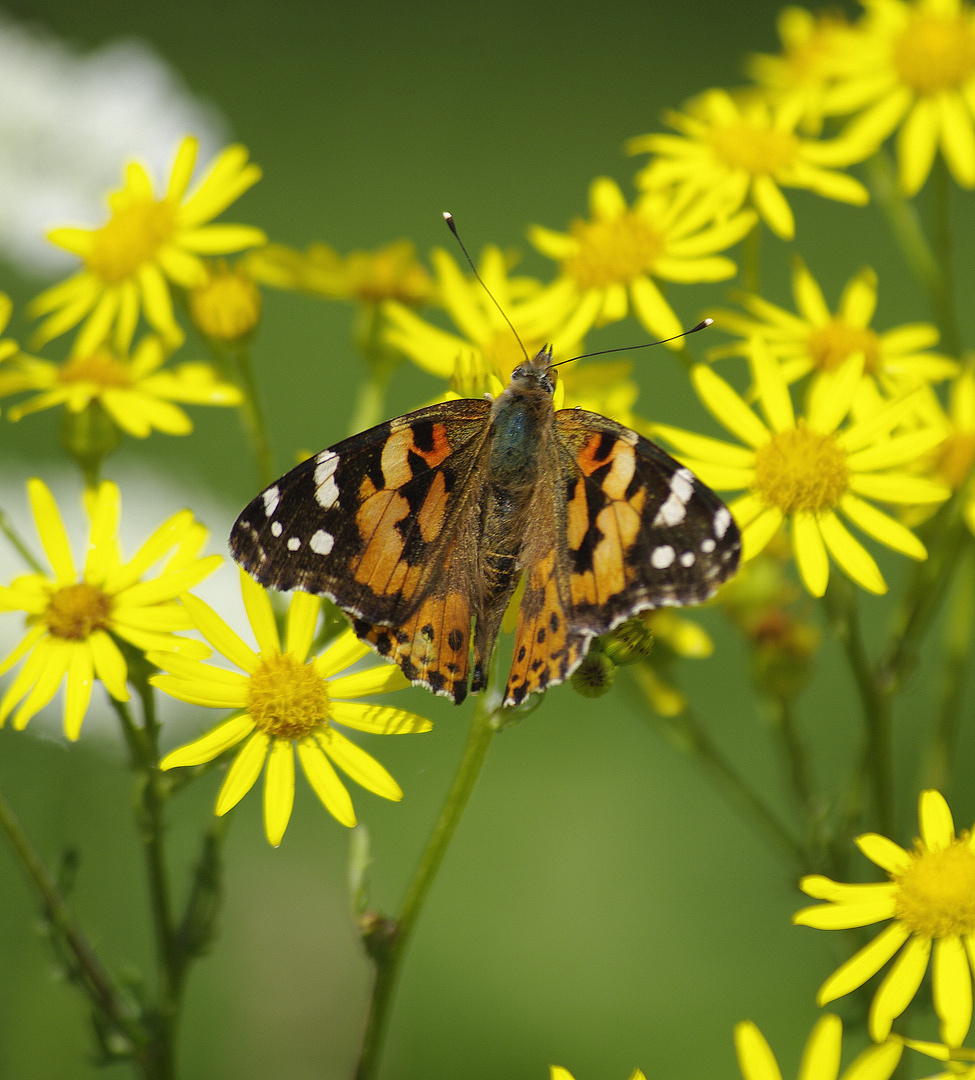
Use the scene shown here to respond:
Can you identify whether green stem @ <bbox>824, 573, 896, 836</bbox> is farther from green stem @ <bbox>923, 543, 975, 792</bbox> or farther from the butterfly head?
the butterfly head

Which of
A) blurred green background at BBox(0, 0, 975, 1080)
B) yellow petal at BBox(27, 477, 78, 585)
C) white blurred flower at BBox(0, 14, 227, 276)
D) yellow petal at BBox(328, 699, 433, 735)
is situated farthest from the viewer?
white blurred flower at BBox(0, 14, 227, 276)

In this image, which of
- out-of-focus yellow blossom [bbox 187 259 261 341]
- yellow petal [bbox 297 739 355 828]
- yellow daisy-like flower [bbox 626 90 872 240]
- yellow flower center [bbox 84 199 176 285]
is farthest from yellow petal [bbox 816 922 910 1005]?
yellow flower center [bbox 84 199 176 285]

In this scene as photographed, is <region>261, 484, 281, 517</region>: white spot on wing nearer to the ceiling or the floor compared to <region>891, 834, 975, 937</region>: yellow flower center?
nearer to the ceiling

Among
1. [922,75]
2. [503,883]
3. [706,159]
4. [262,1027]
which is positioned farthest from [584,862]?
[922,75]

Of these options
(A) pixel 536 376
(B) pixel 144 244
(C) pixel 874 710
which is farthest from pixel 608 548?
(B) pixel 144 244

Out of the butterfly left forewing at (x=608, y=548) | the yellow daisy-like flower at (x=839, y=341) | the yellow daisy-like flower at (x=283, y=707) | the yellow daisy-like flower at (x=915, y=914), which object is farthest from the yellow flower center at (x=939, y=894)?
the yellow daisy-like flower at (x=839, y=341)

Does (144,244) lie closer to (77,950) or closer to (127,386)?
(127,386)
